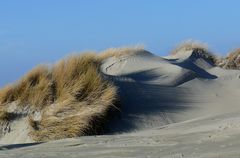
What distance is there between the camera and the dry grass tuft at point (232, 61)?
823 inches

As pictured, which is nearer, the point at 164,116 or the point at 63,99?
the point at 63,99

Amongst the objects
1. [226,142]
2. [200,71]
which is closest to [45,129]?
[226,142]

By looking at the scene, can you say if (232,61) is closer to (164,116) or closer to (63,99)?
(164,116)

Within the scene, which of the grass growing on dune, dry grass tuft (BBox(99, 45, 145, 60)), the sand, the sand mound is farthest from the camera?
dry grass tuft (BBox(99, 45, 145, 60))

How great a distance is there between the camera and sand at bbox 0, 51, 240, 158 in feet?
23.2

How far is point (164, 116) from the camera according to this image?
→ 12.3 metres

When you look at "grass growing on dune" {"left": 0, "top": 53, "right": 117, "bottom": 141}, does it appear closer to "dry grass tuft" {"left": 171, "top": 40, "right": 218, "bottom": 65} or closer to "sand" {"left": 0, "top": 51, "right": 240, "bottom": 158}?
"sand" {"left": 0, "top": 51, "right": 240, "bottom": 158}

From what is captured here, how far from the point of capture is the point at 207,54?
21.0 meters

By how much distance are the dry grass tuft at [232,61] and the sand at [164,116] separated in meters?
1.13

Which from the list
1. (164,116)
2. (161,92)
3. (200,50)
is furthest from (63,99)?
(200,50)

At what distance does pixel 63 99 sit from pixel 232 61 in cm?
1088

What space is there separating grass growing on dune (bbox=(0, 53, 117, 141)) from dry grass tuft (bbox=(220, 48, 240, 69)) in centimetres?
867

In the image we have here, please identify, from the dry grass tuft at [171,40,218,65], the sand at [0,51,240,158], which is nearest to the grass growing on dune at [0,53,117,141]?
the sand at [0,51,240,158]

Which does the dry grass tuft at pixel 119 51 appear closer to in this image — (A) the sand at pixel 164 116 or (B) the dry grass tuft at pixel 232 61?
(A) the sand at pixel 164 116
